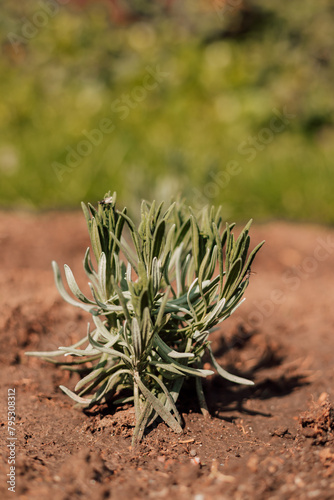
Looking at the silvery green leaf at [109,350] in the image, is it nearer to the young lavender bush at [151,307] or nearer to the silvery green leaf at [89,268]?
the young lavender bush at [151,307]

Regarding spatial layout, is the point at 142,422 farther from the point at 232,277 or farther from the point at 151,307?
the point at 232,277

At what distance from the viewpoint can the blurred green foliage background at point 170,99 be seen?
4.85 metres

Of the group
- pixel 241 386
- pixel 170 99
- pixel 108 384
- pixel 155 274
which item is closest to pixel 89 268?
pixel 155 274

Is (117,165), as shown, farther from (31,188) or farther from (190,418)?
(190,418)

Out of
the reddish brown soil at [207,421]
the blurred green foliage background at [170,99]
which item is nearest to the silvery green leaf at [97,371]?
the reddish brown soil at [207,421]

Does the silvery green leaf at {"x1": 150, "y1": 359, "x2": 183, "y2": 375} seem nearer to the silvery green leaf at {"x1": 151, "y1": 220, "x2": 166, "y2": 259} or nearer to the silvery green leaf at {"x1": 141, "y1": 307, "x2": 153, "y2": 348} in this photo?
the silvery green leaf at {"x1": 141, "y1": 307, "x2": 153, "y2": 348}

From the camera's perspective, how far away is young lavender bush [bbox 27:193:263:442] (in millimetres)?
1438

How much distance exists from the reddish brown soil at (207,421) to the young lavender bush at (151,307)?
84 mm

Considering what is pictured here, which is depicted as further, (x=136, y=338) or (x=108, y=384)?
(x=108, y=384)

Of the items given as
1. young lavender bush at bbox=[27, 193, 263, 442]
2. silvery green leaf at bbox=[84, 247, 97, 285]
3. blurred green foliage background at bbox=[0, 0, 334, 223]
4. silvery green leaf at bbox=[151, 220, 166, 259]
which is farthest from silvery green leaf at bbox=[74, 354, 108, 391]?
blurred green foliage background at bbox=[0, 0, 334, 223]

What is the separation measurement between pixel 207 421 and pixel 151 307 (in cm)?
43

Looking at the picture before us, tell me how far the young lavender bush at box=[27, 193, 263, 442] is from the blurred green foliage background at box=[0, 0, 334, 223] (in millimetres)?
2953

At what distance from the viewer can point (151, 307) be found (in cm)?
145

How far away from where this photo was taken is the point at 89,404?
1620mm
